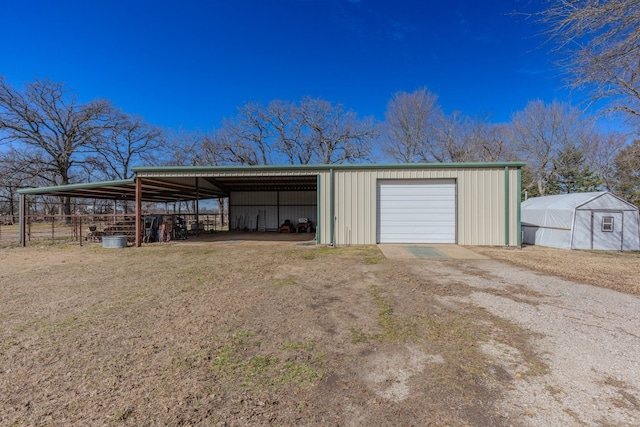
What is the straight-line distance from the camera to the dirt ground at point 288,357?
2.17m

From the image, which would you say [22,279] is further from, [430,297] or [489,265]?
[489,265]

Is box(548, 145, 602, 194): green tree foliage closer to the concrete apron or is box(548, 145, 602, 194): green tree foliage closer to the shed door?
the shed door

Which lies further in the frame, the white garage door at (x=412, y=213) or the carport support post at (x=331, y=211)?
Answer: the white garage door at (x=412, y=213)

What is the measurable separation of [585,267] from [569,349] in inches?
247

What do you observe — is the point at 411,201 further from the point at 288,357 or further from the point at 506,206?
the point at 288,357

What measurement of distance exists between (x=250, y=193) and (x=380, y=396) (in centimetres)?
2123

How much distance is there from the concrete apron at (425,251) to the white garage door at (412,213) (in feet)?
1.50

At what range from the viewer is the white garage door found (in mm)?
11625

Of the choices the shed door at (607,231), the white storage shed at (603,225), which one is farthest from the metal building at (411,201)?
the shed door at (607,231)

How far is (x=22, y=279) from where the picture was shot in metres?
6.50

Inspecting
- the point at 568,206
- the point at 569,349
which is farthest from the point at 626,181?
the point at 569,349

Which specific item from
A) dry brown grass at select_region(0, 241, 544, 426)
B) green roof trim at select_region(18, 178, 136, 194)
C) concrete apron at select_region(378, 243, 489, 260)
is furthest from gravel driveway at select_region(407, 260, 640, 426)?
green roof trim at select_region(18, 178, 136, 194)

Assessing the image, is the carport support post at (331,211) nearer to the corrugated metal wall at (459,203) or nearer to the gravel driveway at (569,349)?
the corrugated metal wall at (459,203)

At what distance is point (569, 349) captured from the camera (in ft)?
10.3
